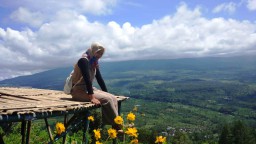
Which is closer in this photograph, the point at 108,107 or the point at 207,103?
the point at 108,107

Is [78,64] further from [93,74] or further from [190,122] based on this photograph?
[190,122]

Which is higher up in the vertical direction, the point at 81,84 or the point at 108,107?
the point at 81,84

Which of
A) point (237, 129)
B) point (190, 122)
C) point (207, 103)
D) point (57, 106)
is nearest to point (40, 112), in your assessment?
point (57, 106)

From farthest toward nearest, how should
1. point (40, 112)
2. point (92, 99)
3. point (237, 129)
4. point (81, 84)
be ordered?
point (237, 129), point (81, 84), point (92, 99), point (40, 112)

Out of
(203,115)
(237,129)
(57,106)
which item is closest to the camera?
(57,106)

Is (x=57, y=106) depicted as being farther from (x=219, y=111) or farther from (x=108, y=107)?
(x=219, y=111)

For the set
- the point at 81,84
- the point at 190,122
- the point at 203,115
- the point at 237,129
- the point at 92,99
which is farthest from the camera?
the point at 203,115

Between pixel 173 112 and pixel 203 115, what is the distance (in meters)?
15.2

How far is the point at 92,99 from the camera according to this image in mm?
6969

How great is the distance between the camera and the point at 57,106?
5.65m

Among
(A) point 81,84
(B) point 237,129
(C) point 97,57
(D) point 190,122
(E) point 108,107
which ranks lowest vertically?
(D) point 190,122

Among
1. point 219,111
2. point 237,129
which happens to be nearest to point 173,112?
point 219,111

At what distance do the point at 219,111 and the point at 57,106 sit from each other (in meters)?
169

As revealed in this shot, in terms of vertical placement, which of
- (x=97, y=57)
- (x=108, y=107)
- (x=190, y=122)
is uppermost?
(x=97, y=57)
